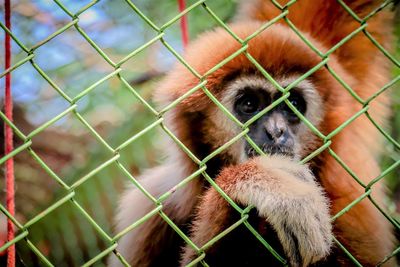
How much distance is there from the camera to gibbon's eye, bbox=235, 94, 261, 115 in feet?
14.1

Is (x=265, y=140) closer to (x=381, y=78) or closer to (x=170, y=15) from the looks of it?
(x=381, y=78)

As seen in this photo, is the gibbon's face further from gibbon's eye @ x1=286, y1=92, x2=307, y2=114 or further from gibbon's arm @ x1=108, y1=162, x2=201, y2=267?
gibbon's arm @ x1=108, y1=162, x2=201, y2=267

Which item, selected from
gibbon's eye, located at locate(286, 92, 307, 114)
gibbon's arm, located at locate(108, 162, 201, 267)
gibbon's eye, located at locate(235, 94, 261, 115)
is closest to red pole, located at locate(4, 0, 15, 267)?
gibbon's arm, located at locate(108, 162, 201, 267)

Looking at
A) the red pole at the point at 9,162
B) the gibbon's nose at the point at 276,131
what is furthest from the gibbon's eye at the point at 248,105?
the red pole at the point at 9,162

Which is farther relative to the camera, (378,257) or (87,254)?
(87,254)

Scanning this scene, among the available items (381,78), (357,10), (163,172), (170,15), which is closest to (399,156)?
(381,78)

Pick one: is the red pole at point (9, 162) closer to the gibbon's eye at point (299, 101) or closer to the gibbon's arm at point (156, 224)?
the gibbon's arm at point (156, 224)

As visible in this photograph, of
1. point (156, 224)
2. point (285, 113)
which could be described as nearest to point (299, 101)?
point (285, 113)

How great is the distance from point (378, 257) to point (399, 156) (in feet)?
7.34

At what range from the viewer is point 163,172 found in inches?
190

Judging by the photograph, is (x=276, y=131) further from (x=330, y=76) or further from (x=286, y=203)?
(x=286, y=203)

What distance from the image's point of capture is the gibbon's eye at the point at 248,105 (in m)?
4.29

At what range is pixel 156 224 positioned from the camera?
4.62 m

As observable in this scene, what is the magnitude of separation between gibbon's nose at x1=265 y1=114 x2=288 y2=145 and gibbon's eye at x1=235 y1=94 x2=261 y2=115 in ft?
1.18
